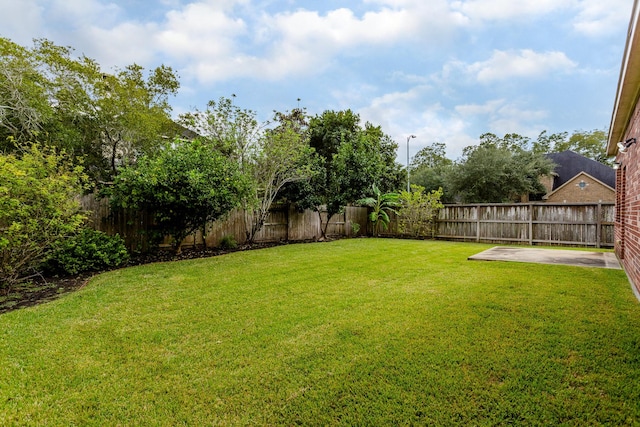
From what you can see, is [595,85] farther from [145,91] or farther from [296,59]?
[145,91]

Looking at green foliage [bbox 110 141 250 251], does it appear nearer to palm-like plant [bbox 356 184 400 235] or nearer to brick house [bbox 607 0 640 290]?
palm-like plant [bbox 356 184 400 235]

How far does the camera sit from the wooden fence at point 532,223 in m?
9.82

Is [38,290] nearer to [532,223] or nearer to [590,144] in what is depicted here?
[532,223]

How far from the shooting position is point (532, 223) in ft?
36.2

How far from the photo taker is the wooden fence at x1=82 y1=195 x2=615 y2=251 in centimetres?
769

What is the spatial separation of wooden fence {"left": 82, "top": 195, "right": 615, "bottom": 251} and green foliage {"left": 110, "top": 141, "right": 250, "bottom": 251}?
568mm

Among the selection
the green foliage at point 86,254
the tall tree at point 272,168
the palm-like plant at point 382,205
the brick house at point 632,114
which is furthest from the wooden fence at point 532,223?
the green foliage at point 86,254

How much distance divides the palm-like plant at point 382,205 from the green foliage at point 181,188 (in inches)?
268

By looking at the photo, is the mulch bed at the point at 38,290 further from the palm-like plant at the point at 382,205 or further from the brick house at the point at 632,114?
the palm-like plant at the point at 382,205

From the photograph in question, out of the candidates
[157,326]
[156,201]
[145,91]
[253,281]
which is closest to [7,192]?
[156,201]

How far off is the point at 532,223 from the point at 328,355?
37.5 feet

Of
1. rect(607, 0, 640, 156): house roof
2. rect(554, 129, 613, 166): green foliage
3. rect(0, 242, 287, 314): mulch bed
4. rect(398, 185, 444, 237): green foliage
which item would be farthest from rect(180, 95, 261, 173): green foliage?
rect(554, 129, 613, 166): green foliage

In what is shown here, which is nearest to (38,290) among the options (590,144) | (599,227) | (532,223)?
(532,223)

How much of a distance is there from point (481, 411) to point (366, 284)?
3.12 m
